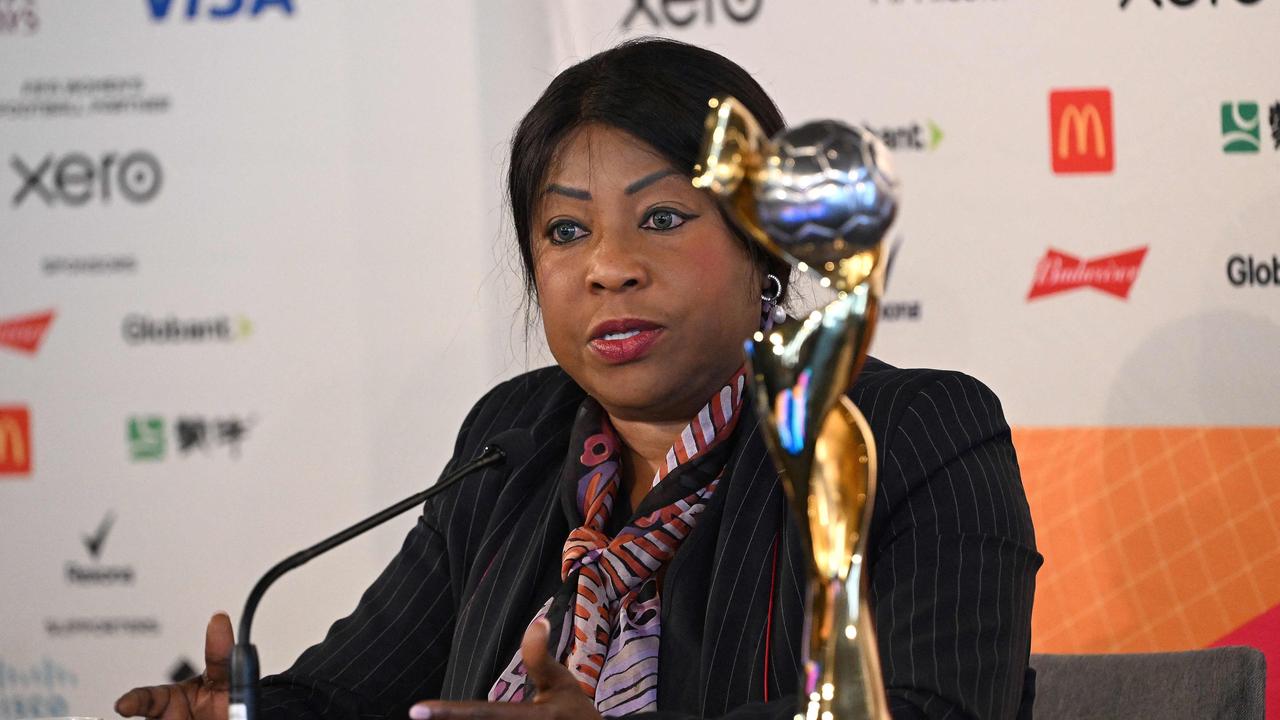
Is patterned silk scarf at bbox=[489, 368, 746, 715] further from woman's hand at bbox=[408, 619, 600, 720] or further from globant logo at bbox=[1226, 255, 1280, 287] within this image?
globant logo at bbox=[1226, 255, 1280, 287]

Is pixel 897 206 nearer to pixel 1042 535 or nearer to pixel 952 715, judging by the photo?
pixel 952 715

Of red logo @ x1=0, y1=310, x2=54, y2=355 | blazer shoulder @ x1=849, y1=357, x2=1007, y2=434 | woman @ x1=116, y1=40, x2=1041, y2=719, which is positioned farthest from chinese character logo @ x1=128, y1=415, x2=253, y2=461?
blazer shoulder @ x1=849, y1=357, x2=1007, y2=434

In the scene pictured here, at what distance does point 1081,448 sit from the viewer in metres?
2.59

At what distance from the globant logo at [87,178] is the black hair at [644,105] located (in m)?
1.60

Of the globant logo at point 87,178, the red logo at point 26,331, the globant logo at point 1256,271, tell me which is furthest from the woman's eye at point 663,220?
the red logo at point 26,331

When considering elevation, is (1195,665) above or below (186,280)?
below

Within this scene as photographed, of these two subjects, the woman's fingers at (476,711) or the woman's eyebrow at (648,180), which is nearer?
the woman's fingers at (476,711)

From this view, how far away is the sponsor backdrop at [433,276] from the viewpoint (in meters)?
2.54

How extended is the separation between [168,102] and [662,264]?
1890 mm

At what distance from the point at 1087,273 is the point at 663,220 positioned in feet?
4.16

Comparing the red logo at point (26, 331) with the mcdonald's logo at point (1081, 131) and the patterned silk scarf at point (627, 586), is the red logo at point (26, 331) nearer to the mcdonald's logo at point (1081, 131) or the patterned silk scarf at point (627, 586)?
the patterned silk scarf at point (627, 586)

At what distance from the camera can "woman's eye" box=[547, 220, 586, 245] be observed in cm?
162

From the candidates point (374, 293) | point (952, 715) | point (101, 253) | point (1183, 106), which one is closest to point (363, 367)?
point (374, 293)

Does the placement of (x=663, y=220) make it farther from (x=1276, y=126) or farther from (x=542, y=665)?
(x=1276, y=126)
